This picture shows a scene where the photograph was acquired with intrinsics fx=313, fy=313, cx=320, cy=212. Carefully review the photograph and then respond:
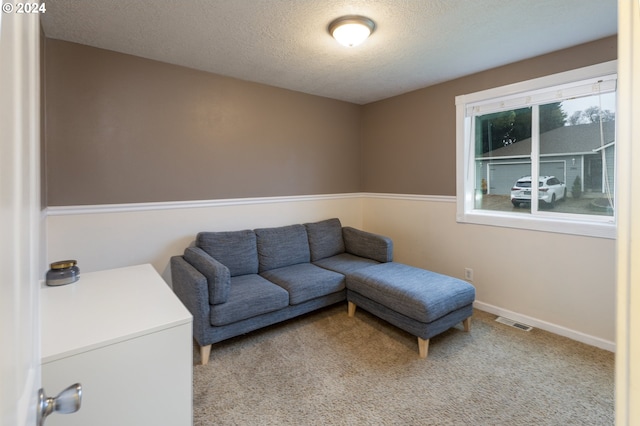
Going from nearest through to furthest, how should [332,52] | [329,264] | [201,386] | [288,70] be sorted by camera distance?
1. [201,386]
2. [332,52]
3. [288,70]
4. [329,264]

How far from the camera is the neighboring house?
8.09ft

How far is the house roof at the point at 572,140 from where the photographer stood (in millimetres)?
2443

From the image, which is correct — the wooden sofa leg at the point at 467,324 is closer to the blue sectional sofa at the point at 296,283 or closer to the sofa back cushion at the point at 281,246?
the blue sectional sofa at the point at 296,283

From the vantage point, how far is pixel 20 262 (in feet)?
1.63

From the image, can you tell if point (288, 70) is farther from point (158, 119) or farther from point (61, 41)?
point (61, 41)

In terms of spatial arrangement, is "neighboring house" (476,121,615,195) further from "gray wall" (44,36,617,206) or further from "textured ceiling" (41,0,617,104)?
Result: "textured ceiling" (41,0,617,104)

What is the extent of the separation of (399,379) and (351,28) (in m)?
2.36

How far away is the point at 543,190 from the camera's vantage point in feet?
9.37

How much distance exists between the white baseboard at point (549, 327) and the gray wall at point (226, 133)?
4.21 feet

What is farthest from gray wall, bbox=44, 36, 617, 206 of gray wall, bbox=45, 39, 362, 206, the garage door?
the garage door

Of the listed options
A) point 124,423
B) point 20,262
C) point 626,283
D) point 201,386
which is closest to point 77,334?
point 124,423

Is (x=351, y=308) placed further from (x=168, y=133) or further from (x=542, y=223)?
(x=168, y=133)

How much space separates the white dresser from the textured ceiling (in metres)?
1.78

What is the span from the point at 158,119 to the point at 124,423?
243 centimetres
